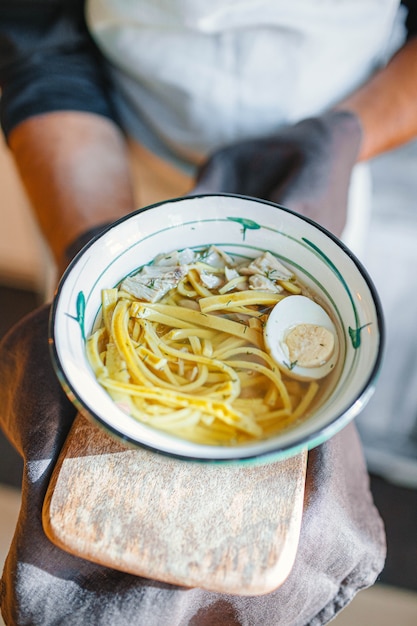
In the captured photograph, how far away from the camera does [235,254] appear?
2.09 ft

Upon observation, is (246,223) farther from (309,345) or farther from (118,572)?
(118,572)

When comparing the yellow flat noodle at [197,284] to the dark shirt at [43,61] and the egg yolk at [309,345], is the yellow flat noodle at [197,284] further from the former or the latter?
the dark shirt at [43,61]

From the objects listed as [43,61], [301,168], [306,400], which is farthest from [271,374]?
[43,61]

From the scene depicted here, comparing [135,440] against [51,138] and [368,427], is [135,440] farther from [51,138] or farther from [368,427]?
[368,427]

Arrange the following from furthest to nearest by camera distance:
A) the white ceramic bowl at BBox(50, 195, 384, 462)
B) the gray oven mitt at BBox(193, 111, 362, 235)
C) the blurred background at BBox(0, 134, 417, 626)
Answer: the blurred background at BBox(0, 134, 417, 626) → the gray oven mitt at BBox(193, 111, 362, 235) → the white ceramic bowl at BBox(50, 195, 384, 462)

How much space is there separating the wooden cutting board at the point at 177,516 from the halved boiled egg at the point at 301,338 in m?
0.08

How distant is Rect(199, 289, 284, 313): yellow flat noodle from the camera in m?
0.58

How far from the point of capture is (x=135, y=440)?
0.45 m

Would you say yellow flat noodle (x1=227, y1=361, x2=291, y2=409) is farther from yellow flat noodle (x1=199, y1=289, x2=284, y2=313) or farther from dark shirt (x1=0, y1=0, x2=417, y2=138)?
dark shirt (x1=0, y1=0, x2=417, y2=138)

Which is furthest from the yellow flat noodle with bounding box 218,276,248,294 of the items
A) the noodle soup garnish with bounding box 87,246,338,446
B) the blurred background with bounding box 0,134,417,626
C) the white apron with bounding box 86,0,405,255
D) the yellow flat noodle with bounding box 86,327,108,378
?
the blurred background with bounding box 0,134,417,626

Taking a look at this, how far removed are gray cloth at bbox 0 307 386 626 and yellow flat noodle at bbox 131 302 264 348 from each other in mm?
127

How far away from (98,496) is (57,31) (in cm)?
69

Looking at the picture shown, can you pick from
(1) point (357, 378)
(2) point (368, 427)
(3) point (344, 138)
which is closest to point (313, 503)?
(1) point (357, 378)

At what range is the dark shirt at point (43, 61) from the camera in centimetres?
87
